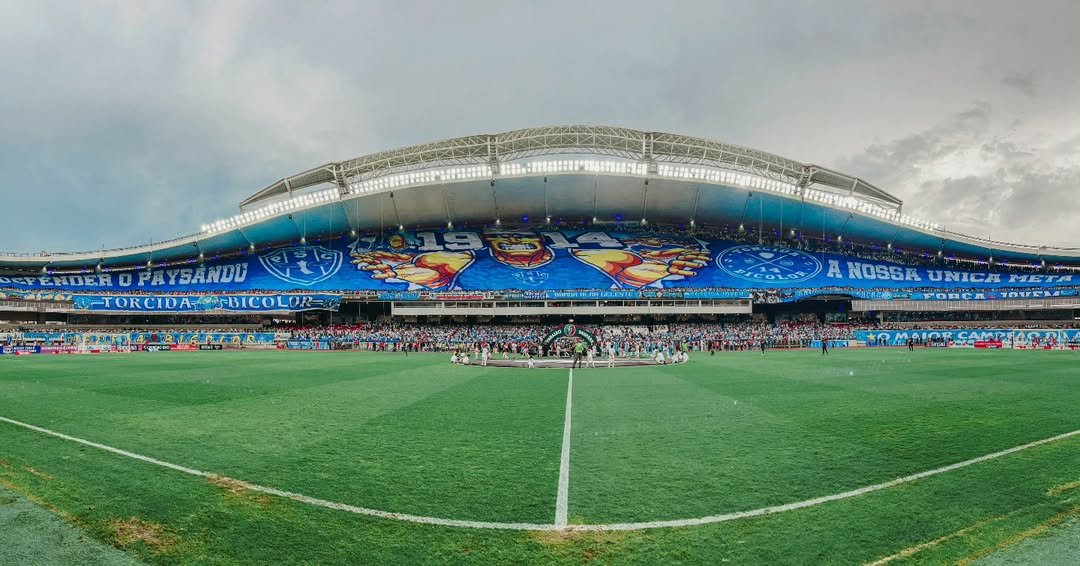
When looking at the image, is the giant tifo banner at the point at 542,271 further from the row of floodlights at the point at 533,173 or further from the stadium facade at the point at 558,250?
the row of floodlights at the point at 533,173

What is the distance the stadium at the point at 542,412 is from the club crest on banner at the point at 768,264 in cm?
80

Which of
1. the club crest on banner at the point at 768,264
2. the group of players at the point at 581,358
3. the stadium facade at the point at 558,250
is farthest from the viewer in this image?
the club crest on banner at the point at 768,264

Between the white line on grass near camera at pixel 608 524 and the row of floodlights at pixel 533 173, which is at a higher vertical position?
the row of floodlights at pixel 533 173

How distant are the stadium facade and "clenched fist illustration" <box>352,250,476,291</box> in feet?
0.81

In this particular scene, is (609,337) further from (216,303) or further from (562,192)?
(216,303)

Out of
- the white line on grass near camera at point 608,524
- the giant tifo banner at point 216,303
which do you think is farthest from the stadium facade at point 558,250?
the white line on grass near camera at point 608,524

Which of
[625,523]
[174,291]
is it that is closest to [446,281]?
[174,291]

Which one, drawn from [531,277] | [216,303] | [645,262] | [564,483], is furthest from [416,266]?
[564,483]

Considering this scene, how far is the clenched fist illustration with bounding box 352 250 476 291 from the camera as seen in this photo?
53.6m

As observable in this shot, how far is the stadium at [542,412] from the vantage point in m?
4.84

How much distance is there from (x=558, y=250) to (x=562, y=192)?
660 cm

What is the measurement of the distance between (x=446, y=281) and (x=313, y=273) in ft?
48.3

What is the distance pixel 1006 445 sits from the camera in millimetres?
7754

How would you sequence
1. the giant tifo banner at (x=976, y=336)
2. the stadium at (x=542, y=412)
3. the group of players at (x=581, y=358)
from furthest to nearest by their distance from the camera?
the giant tifo banner at (x=976, y=336) < the group of players at (x=581, y=358) < the stadium at (x=542, y=412)
